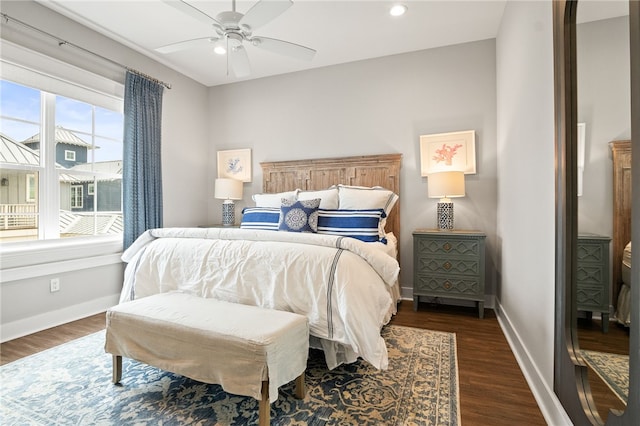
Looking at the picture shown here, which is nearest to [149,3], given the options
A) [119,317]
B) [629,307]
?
[119,317]

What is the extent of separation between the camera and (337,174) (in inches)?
153

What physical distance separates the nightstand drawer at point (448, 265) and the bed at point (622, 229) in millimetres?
2008

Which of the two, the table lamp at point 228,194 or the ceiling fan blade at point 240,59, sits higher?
the ceiling fan blade at point 240,59

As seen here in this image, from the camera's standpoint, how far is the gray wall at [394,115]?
3.37 meters

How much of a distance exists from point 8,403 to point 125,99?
2835 millimetres

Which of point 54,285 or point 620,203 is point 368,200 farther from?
point 54,285

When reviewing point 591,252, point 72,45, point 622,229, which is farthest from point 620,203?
point 72,45

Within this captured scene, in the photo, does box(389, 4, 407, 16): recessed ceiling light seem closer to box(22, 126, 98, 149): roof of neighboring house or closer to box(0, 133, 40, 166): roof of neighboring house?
box(22, 126, 98, 149): roof of neighboring house

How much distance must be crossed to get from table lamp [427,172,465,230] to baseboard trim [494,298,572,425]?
3.49 ft

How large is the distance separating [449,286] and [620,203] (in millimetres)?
2204

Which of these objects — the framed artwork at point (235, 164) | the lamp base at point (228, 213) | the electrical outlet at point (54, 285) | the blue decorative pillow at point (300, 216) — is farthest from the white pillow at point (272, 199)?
the electrical outlet at point (54, 285)

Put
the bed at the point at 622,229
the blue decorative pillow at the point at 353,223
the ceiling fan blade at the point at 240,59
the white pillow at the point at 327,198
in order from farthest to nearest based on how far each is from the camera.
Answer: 1. the white pillow at the point at 327,198
2. the blue decorative pillow at the point at 353,223
3. the ceiling fan blade at the point at 240,59
4. the bed at the point at 622,229

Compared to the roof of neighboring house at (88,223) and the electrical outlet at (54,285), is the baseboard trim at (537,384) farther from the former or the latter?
the roof of neighboring house at (88,223)

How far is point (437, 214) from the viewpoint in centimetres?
338
